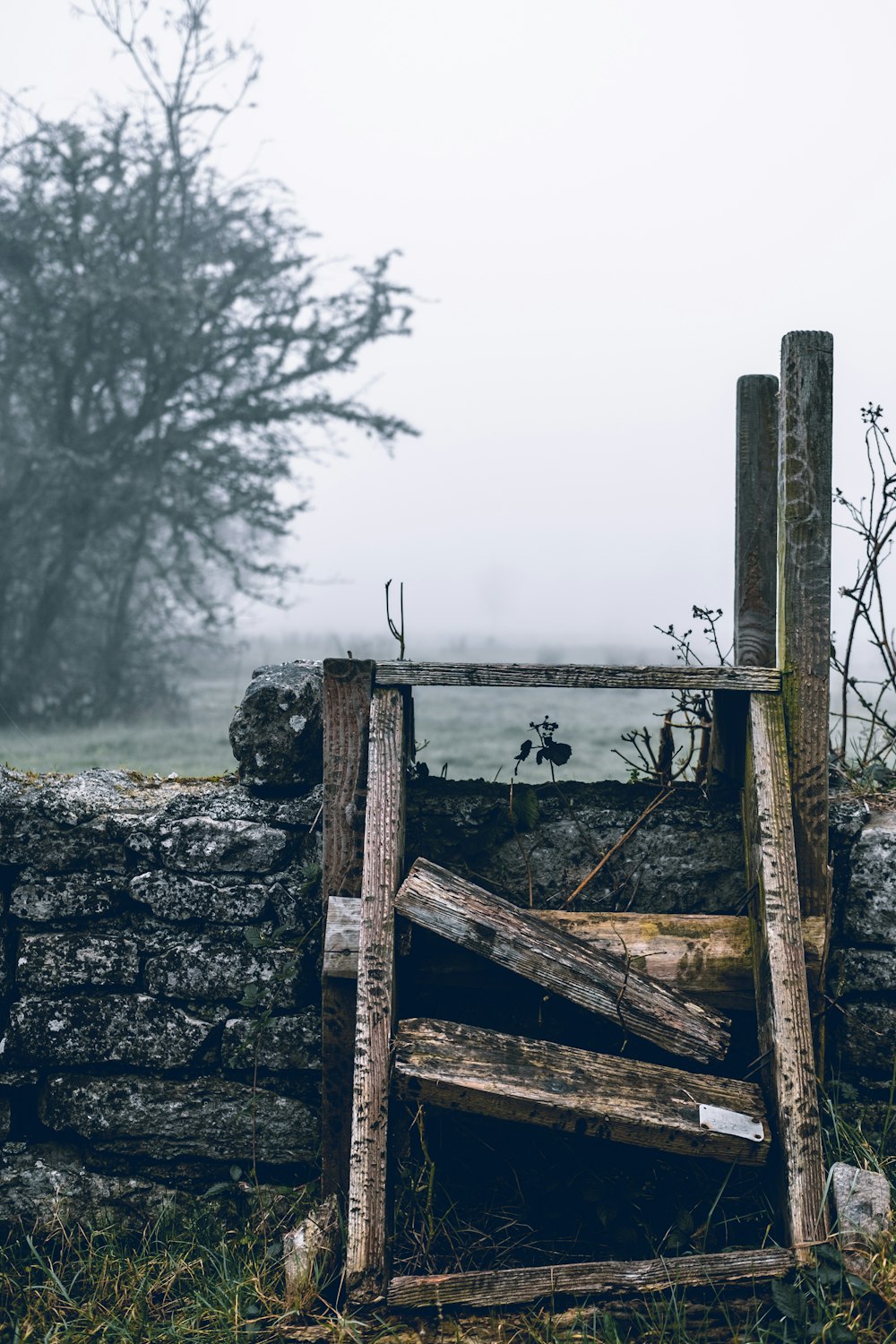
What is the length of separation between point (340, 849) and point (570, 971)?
26.0 inches

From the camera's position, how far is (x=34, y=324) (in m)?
15.4

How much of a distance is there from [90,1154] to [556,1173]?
1311 mm

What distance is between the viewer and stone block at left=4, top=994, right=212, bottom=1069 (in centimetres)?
266

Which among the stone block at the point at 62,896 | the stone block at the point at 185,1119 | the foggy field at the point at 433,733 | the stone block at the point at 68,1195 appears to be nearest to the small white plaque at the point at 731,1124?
the stone block at the point at 185,1119

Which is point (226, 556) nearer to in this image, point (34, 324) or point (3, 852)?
point (34, 324)

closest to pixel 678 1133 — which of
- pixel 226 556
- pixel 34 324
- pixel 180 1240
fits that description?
pixel 180 1240

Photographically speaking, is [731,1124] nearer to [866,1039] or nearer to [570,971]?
[570,971]

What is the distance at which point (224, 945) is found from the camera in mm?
2676

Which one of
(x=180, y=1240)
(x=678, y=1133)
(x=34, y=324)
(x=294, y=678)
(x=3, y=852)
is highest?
(x=34, y=324)

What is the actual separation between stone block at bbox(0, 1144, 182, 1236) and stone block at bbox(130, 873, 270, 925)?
2.47 feet

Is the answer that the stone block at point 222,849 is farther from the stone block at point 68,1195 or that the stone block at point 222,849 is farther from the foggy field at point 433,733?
the foggy field at point 433,733

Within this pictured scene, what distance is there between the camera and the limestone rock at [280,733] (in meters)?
2.74

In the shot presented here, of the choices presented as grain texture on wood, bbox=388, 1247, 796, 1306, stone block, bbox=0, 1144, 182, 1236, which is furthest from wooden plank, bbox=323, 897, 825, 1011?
stone block, bbox=0, 1144, 182, 1236

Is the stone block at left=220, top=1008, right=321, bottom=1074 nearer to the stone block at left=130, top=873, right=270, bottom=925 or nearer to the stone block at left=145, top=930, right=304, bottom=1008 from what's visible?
the stone block at left=145, top=930, right=304, bottom=1008
